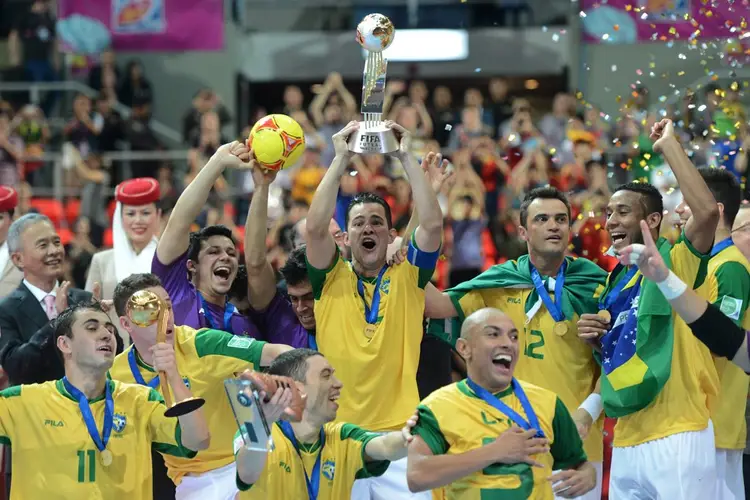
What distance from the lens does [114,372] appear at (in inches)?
274

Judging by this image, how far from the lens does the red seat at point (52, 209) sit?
15828 mm

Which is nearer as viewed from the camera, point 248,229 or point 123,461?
point 123,461

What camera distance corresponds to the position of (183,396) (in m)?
5.81

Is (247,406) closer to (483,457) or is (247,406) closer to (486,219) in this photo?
(483,457)

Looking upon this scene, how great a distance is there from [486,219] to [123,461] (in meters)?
8.30

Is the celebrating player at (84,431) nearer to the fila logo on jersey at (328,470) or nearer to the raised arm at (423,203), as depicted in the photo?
the fila logo on jersey at (328,470)

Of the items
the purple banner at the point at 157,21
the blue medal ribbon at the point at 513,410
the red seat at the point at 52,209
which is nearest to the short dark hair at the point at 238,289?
the blue medal ribbon at the point at 513,410

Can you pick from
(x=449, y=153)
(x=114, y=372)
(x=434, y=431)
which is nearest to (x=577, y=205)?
(x=449, y=153)

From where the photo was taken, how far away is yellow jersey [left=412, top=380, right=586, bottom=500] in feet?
17.6

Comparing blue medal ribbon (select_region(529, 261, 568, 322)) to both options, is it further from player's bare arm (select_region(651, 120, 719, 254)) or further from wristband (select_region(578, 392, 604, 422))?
player's bare arm (select_region(651, 120, 719, 254))

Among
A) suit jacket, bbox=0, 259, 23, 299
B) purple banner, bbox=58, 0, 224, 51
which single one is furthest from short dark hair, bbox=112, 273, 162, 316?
purple banner, bbox=58, 0, 224, 51

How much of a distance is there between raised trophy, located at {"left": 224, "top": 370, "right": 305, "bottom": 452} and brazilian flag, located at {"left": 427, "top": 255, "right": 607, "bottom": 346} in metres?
2.06

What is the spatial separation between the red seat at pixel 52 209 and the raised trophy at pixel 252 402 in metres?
11.0

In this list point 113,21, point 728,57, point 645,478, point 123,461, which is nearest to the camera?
point 123,461
